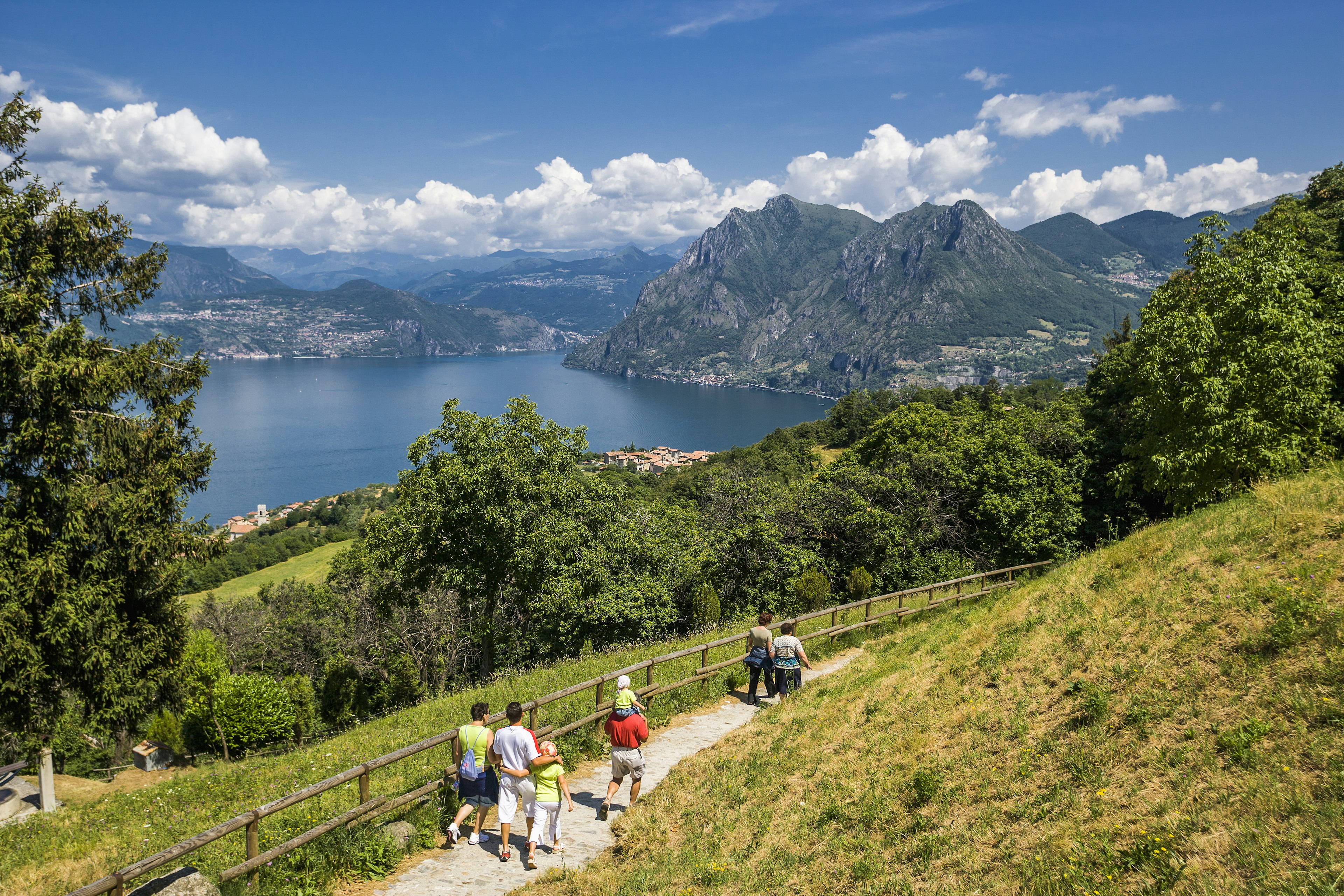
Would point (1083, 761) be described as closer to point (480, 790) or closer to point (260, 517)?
point (480, 790)

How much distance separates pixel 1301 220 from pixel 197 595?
95.0m

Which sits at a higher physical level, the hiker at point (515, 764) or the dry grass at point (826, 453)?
the hiker at point (515, 764)

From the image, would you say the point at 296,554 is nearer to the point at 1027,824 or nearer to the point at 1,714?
the point at 1,714

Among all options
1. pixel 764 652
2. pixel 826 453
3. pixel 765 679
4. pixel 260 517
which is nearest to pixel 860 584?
pixel 765 679

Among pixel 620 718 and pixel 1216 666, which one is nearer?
pixel 1216 666

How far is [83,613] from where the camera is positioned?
11.4 metres

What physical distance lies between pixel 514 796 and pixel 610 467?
10992cm

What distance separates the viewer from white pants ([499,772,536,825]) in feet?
27.6

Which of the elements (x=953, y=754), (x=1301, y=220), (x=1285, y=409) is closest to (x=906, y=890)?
(x=953, y=754)

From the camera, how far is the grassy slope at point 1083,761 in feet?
19.1

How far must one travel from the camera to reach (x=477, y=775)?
Answer: 865 centimetres

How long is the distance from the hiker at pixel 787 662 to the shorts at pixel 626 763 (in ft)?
15.1

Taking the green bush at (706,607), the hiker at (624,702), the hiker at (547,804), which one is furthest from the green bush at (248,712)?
the hiker at (624,702)

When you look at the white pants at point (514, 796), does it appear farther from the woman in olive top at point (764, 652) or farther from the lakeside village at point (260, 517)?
the lakeside village at point (260, 517)
